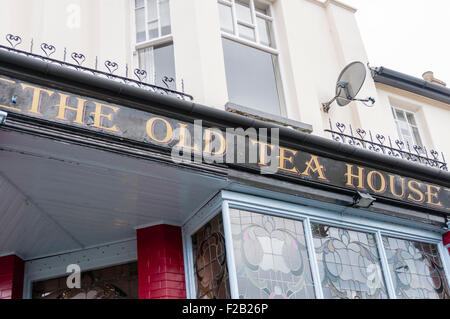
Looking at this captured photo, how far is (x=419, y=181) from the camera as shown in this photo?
807 cm

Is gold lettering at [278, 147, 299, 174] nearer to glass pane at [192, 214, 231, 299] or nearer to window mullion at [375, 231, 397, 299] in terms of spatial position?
glass pane at [192, 214, 231, 299]

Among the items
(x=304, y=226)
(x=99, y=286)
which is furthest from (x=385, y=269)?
(x=99, y=286)

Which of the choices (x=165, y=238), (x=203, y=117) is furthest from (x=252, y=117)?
(x=165, y=238)

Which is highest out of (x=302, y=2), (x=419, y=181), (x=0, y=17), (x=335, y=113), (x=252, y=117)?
(x=302, y=2)

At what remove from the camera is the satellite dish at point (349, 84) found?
8391 millimetres

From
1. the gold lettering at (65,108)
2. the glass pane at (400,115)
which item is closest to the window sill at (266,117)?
the gold lettering at (65,108)

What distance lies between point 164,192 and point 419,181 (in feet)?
12.9

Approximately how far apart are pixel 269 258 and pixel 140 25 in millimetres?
3964

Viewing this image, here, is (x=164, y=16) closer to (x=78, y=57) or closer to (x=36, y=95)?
(x=78, y=57)

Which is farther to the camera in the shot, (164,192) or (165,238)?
(165,238)

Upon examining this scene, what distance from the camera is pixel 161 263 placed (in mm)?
7172

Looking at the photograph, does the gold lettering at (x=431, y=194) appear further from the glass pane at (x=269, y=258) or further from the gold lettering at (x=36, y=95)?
the gold lettering at (x=36, y=95)
